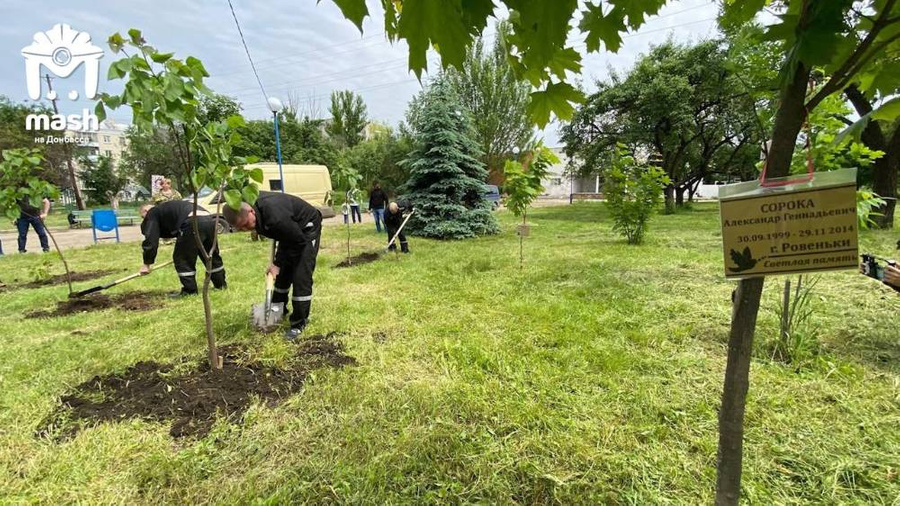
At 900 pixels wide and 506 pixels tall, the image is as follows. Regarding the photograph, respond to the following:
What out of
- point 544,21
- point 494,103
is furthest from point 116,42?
point 494,103

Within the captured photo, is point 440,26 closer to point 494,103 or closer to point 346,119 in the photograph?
point 494,103

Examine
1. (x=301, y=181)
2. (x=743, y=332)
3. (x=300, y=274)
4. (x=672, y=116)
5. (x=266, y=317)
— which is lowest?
(x=266, y=317)

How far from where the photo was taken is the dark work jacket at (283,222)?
11.9ft

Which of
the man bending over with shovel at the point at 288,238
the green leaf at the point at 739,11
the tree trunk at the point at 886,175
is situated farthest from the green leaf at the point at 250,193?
the tree trunk at the point at 886,175

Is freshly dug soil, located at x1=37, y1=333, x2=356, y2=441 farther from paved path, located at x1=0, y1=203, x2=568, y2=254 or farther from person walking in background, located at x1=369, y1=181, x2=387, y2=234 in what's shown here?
paved path, located at x1=0, y1=203, x2=568, y2=254

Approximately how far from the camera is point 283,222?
3.63 m

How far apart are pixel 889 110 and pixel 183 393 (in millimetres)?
3821

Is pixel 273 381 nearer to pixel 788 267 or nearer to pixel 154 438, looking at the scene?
pixel 154 438

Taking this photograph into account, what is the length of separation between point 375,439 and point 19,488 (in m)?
1.76

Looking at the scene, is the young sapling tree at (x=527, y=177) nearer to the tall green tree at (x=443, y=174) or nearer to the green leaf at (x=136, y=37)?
the tall green tree at (x=443, y=174)

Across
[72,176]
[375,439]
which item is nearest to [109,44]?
[375,439]

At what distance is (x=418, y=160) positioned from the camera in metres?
11.0

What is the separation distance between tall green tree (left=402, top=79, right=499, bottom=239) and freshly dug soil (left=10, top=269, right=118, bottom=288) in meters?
6.81

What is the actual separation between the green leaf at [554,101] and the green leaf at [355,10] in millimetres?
774
